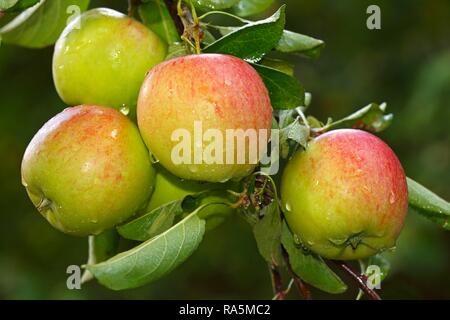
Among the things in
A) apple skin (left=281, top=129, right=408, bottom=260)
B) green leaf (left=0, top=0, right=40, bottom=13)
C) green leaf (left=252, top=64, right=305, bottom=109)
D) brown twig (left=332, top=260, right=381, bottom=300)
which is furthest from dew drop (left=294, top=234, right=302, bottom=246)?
green leaf (left=0, top=0, right=40, bottom=13)

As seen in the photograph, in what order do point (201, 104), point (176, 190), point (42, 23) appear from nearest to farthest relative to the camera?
point (201, 104) < point (176, 190) < point (42, 23)

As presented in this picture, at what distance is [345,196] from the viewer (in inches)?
45.9

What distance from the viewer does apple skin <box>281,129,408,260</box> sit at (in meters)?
1.17

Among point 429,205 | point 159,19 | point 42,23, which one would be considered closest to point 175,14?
point 159,19

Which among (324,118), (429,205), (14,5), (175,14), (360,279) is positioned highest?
(14,5)

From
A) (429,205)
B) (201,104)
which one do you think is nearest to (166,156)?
(201,104)

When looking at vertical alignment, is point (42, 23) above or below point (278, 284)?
above

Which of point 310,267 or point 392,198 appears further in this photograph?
point 310,267

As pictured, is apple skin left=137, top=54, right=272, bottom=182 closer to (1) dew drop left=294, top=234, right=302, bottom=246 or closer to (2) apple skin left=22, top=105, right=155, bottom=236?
(2) apple skin left=22, top=105, right=155, bottom=236

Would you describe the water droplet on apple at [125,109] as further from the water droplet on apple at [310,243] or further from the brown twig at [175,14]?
the water droplet on apple at [310,243]

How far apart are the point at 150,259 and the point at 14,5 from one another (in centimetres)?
48

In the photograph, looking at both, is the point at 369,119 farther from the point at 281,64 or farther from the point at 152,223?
the point at 152,223

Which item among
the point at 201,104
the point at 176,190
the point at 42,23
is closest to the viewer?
the point at 201,104
